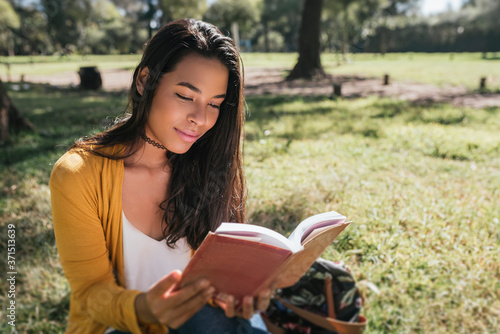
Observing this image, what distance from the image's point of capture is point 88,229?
1.28 m

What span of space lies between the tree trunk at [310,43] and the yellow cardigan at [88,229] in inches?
497

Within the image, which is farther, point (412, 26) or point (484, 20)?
point (412, 26)

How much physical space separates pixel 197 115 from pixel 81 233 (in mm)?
586

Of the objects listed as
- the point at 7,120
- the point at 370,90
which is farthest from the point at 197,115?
the point at 370,90

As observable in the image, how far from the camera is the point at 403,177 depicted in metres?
3.93

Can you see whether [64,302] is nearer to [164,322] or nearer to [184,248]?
[184,248]

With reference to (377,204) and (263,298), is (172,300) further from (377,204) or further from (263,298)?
(377,204)

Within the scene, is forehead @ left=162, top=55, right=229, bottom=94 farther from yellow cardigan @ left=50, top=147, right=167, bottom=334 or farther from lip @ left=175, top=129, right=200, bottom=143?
yellow cardigan @ left=50, top=147, right=167, bottom=334

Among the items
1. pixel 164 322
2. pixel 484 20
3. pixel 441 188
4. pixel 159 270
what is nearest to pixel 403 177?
pixel 441 188

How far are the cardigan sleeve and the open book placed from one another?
14.3 inches

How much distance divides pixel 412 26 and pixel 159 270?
42296mm

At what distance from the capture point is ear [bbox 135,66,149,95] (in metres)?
1.47

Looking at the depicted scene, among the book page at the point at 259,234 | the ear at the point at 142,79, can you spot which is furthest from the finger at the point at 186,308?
the ear at the point at 142,79

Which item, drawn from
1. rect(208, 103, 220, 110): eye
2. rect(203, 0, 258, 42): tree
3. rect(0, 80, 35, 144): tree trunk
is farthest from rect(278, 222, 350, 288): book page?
rect(203, 0, 258, 42): tree
